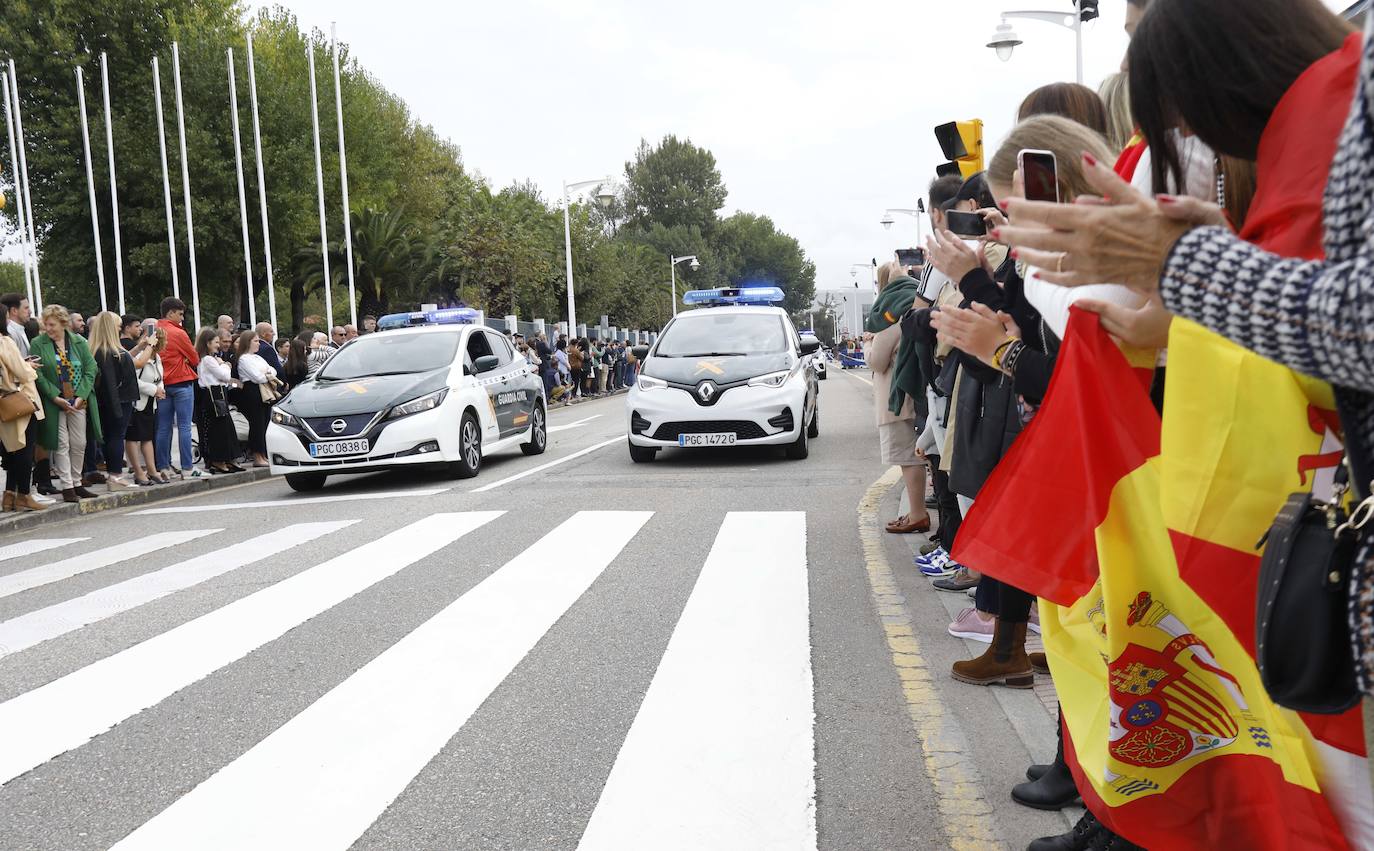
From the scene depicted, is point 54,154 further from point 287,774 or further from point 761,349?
point 287,774

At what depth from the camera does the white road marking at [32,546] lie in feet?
27.1

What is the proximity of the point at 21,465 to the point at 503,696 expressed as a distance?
26.8ft

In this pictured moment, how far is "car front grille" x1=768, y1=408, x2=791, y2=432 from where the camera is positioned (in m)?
11.8

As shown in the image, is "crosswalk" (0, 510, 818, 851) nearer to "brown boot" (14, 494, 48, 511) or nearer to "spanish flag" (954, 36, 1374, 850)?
"spanish flag" (954, 36, 1374, 850)

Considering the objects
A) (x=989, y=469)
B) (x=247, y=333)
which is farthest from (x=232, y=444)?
(x=989, y=469)

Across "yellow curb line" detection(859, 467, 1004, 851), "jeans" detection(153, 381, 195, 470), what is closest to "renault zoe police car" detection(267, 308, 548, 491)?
"jeans" detection(153, 381, 195, 470)

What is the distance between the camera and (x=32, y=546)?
8617mm

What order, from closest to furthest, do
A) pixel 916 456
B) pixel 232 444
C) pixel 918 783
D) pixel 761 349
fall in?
pixel 918 783 → pixel 916 456 → pixel 761 349 → pixel 232 444

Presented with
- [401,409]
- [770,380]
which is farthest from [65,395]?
[770,380]

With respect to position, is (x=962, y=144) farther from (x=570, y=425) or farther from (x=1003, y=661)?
(x=570, y=425)

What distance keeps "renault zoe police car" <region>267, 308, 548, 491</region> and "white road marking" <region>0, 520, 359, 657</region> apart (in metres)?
2.55

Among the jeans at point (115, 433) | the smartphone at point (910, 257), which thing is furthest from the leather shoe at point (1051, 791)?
the jeans at point (115, 433)

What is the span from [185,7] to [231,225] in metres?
8.64

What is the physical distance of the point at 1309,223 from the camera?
1404 millimetres
